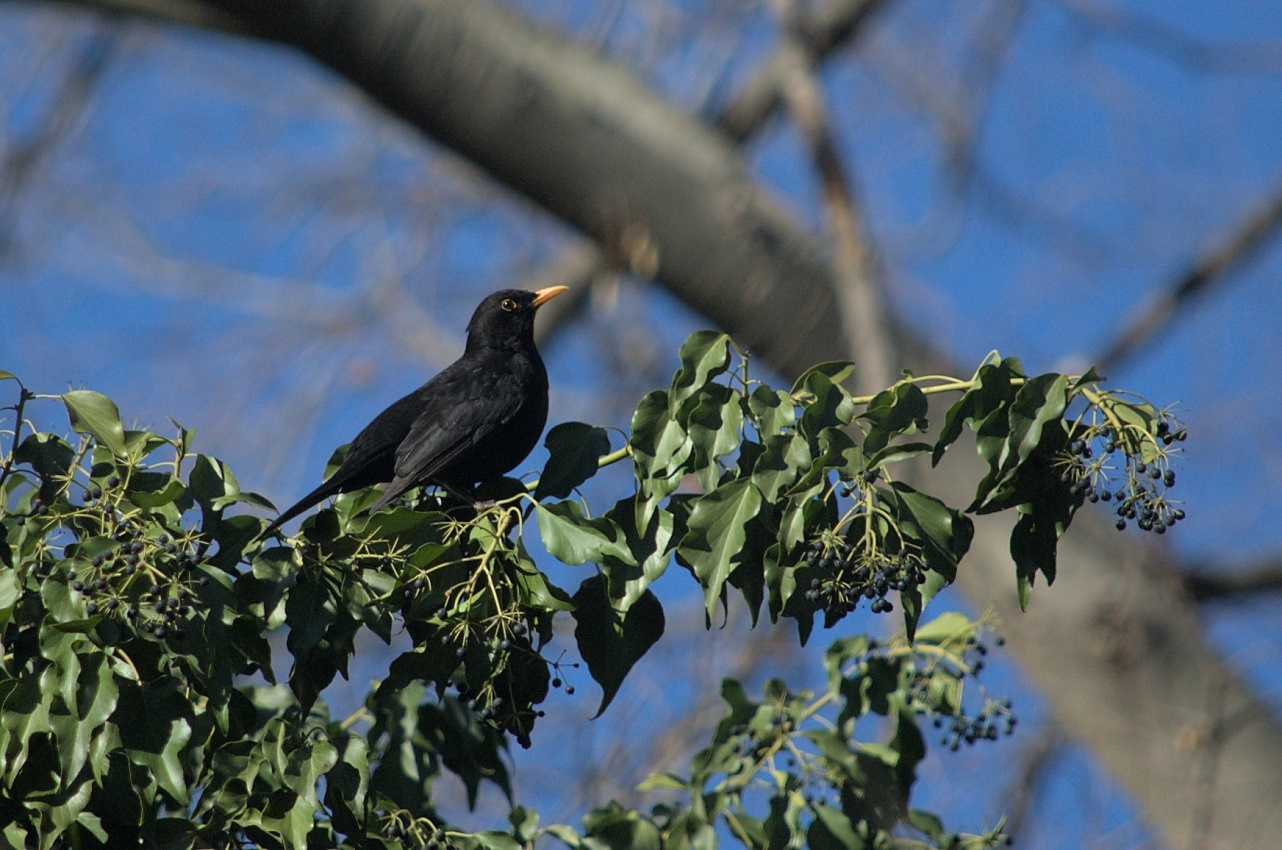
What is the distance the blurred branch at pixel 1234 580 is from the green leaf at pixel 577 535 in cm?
701

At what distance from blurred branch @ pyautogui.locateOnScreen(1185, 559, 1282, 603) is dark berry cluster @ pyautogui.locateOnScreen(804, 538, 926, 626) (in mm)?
6820

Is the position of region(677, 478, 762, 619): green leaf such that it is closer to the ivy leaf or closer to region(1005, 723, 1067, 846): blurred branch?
the ivy leaf

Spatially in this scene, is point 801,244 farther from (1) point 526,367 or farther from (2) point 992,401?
(2) point 992,401

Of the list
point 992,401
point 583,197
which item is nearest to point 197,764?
point 992,401

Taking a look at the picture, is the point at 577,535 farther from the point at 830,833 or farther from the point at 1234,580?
the point at 1234,580

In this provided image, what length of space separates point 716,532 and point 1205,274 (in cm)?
733

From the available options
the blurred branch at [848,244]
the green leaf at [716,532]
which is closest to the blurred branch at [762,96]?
the blurred branch at [848,244]

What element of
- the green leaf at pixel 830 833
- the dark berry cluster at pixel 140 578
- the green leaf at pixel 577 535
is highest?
the green leaf at pixel 577 535

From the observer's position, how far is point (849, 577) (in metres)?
2.55

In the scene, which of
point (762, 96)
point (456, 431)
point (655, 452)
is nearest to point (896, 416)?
point (655, 452)

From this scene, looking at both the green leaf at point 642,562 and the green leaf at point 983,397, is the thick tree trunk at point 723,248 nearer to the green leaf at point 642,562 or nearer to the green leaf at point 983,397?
the green leaf at point 983,397

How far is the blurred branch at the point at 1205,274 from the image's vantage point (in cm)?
888

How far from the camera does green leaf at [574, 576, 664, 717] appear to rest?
271 centimetres

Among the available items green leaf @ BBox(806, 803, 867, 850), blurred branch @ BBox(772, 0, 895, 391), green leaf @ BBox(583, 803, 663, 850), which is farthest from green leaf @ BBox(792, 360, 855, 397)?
blurred branch @ BBox(772, 0, 895, 391)
